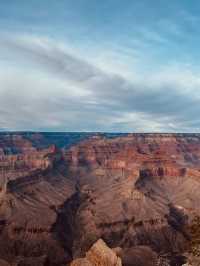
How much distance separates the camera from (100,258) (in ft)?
170

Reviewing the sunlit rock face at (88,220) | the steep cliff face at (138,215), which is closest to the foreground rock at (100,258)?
the sunlit rock face at (88,220)

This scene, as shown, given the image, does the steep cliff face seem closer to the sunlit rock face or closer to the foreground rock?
the sunlit rock face

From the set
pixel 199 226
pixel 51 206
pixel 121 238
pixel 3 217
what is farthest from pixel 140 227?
pixel 199 226

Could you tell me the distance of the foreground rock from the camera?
50781 mm

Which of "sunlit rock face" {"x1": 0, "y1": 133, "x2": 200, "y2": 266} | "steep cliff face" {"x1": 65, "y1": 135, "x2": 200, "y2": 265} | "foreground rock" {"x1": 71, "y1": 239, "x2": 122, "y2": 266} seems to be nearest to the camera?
"foreground rock" {"x1": 71, "y1": 239, "x2": 122, "y2": 266}

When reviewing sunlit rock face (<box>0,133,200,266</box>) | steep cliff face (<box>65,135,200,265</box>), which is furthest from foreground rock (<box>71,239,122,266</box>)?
steep cliff face (<box>65,135,200,265</box>)

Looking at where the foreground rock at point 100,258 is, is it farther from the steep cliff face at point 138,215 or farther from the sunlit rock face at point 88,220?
the steep cliff face at point 138,215

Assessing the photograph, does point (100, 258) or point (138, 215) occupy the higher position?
point (100, 258)

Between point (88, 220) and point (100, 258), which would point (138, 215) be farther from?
point (100, 258)

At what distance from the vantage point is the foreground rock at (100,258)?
167 ft

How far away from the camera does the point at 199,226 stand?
115ft

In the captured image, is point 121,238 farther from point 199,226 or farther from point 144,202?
point 199,226

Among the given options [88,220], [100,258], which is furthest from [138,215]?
[100,258]

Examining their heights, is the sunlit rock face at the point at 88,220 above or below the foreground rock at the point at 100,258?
below
